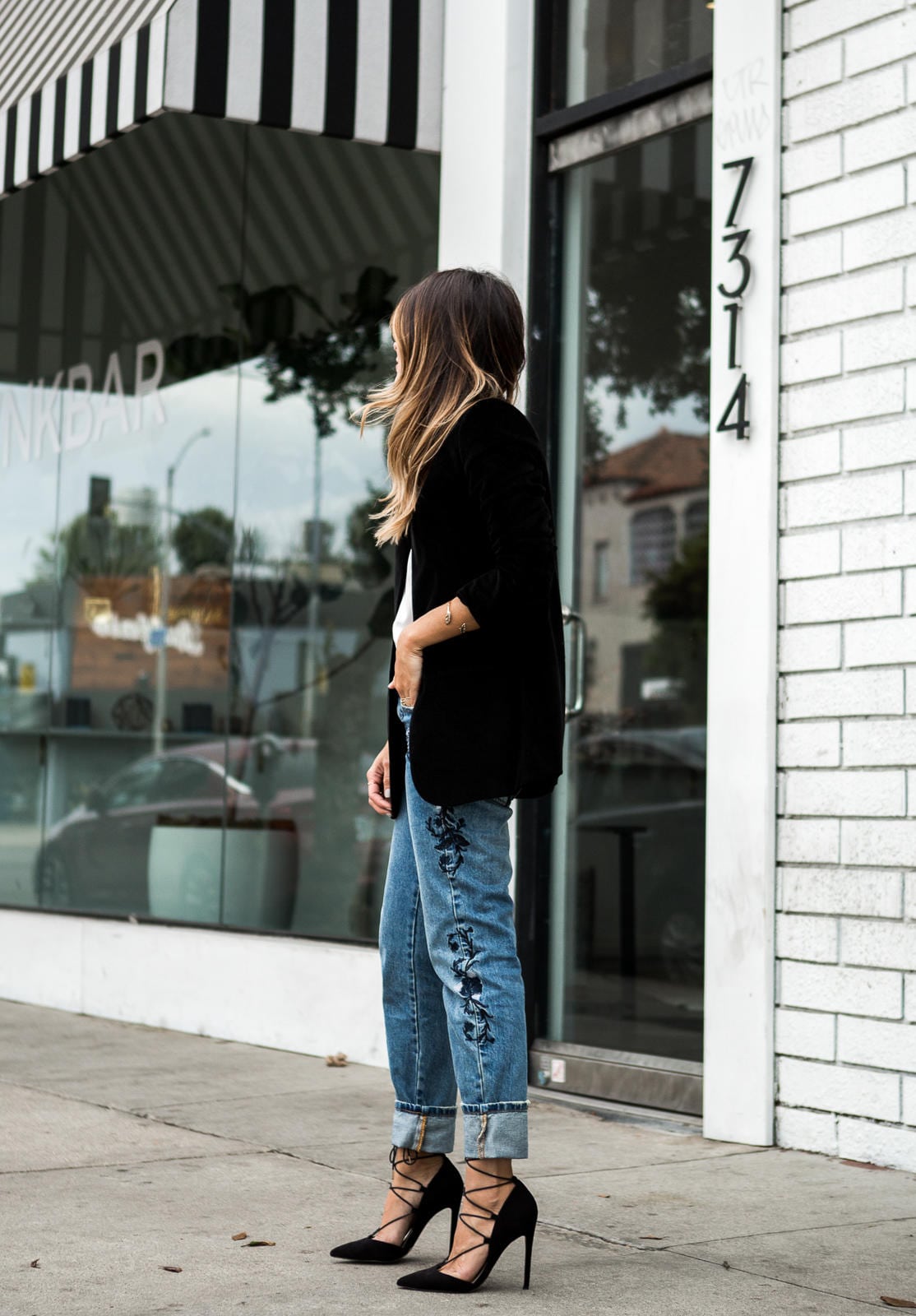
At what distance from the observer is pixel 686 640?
13.7 meters

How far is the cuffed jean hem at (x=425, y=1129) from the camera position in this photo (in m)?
3.36

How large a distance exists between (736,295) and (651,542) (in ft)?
33.5

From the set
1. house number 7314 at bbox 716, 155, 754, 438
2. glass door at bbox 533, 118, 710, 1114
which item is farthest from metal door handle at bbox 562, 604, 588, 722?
house number 7314 at bbox 716, 155, 754, 438

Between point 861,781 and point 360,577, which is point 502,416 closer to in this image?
point 861,781

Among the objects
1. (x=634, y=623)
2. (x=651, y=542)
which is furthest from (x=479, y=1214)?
(x=651, y=542)

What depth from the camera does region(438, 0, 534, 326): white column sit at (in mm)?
5855

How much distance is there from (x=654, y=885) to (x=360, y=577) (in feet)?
8.82

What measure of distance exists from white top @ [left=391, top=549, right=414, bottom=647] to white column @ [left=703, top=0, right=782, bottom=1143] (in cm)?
161

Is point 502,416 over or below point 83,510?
below

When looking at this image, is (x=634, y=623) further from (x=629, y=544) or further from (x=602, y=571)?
(x=629, y=544)

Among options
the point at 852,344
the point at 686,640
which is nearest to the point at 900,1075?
the point at 852,344

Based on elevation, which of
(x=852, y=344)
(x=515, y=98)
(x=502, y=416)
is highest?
(x=515, y=98)

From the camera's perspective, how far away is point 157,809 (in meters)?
8.43

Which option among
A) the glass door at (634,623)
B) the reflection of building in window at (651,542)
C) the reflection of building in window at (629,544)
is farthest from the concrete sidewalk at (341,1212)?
the reflection of building in window at (651,542)
